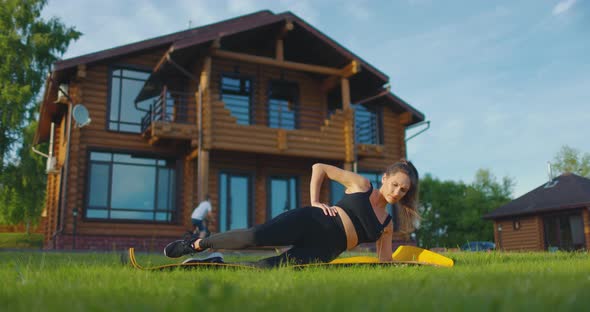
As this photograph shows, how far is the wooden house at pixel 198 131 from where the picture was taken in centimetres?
1503

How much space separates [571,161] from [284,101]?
33584 millimetres

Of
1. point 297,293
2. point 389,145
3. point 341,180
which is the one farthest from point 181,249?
point 389,145

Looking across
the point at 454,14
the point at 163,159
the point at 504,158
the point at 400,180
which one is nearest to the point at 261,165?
the point at 163,159

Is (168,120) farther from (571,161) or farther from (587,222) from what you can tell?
(571,161)

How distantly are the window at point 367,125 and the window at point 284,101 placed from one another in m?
2.10

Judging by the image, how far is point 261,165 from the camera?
1741 cm

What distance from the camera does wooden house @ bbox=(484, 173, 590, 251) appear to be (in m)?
24.8

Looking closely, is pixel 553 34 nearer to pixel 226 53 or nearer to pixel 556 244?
pixel 556 244

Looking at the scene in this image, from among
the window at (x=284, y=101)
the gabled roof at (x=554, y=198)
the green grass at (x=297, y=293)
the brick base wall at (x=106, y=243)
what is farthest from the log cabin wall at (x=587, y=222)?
the green grass at (x=297, y=293)

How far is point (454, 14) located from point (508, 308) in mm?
16015

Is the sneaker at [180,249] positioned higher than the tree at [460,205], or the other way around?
the tree at [460,205]

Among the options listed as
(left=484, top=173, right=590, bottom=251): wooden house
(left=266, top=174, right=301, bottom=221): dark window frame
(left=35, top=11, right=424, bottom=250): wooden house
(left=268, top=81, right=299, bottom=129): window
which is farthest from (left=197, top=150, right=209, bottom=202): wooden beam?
(left=484, top=173, right=590, bottom=251): wooden house

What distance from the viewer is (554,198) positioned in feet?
85.7

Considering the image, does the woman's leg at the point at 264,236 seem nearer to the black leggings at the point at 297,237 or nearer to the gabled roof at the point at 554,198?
the black leggings at the point at 297,237
